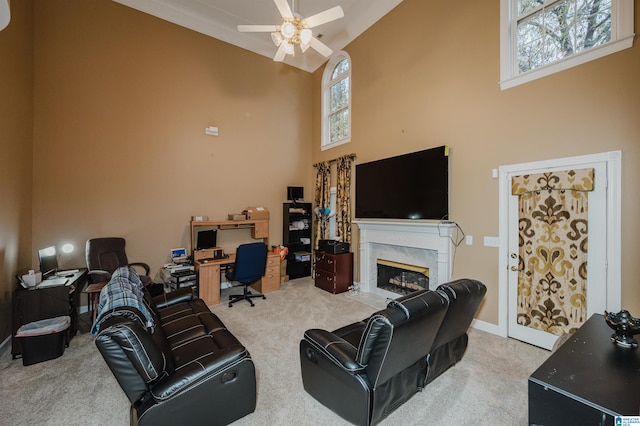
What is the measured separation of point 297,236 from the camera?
620cm

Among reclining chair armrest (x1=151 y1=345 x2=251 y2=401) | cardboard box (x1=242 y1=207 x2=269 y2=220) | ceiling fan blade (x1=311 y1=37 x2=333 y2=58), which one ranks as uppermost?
ceiling fan blade (x1=311 y1=37 x2=333 y2=58)

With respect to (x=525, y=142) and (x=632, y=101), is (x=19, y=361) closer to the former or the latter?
(x=525, y=142)

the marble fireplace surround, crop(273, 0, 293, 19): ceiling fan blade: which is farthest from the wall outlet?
crop(273, 0, 293, 19): ceiling fan blade

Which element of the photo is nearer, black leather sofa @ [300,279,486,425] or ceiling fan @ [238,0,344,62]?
black leather sofa @ [300,279,486,425]

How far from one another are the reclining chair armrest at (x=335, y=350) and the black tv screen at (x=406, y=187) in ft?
8.40

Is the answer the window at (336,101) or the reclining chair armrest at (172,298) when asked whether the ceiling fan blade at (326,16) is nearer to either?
the window at (336,101)

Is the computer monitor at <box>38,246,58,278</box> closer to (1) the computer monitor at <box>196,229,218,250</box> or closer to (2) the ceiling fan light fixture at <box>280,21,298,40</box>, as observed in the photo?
(1) the computer monitor at <box>196,229,218,250</box>

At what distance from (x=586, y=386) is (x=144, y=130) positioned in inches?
235

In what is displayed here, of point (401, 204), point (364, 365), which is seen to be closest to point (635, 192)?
point (401, 204)

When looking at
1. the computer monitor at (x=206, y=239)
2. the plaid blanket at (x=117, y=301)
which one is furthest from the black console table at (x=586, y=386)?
the computer monitor at (x=206, y=239)

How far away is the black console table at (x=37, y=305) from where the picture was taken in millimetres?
2792

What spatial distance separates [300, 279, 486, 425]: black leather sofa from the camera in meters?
1.70

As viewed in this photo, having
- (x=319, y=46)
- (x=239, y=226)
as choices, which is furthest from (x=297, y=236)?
(x=319, y=46)

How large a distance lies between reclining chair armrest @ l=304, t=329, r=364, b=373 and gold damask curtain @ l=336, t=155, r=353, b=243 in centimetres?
342
